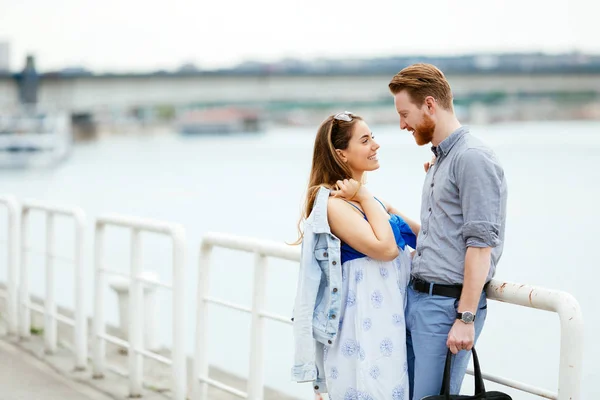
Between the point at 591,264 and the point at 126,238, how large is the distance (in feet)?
42.3

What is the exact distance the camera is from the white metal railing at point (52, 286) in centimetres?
573

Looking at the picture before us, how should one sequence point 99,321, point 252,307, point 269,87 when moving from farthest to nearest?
point 269,87, point 99,321, point 252,307

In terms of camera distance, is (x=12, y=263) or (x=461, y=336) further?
(x=12, y=263)

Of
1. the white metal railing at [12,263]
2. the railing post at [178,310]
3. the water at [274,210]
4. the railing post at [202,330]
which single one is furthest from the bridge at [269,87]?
the railing post at [202,330]

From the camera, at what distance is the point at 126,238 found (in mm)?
24422

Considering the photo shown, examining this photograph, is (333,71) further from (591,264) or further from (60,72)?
(591,264)

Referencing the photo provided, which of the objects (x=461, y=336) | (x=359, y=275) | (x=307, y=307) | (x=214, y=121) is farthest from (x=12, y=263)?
(x=214, y=121)

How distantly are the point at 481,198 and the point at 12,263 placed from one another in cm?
511

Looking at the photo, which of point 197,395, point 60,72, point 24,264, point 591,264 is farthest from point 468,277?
point 60,72

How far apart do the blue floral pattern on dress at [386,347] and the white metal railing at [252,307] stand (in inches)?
37.3

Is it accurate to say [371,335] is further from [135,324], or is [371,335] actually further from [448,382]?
[135,324]

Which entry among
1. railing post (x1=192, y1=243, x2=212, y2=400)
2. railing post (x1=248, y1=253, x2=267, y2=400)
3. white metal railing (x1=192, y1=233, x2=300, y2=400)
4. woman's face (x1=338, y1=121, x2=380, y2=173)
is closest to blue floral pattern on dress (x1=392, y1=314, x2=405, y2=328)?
woman's face (x1=338, y1=121, x2=380, y2=173)

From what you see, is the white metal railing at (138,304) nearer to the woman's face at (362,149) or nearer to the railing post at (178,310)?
the railing post at (178,310)

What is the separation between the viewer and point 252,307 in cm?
422
